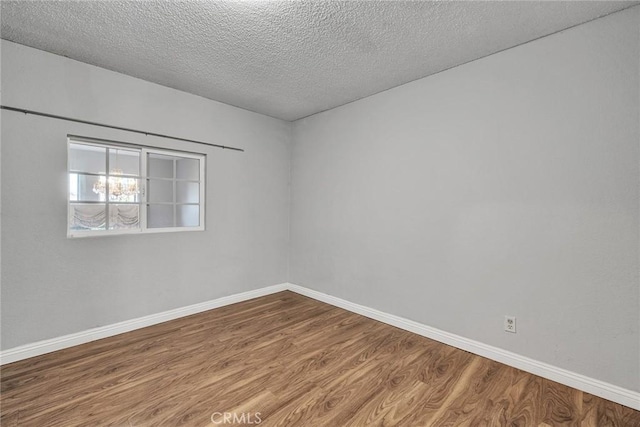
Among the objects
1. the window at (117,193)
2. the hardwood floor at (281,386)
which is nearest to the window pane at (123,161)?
the window at (117,193)

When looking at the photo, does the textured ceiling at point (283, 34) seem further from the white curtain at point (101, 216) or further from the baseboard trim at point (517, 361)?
the baseboard trim at point (517, 361)

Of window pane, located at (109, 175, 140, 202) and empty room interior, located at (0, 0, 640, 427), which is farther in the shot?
window pane, located at (109, 175, 140, 202)

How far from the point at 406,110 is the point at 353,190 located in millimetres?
1074

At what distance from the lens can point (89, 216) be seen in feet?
9.21

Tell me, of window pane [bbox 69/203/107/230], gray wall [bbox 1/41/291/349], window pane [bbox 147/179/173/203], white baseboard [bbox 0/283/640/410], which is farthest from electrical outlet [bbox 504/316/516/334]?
window pane [bbox 147/179/173/203]

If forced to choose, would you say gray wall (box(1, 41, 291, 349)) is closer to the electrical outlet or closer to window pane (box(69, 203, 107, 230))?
window pane (box(69, 203, 107, 230))

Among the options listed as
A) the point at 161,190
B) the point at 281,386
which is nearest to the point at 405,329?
the point at 281,386

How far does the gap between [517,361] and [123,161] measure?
Result: 14.1 ft

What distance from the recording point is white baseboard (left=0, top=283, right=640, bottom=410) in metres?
1.86

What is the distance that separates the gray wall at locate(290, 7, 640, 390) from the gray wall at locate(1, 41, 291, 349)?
149 centimetres

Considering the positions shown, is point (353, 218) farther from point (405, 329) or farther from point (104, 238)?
point (104, 238)

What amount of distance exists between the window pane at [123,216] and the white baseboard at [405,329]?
991mm

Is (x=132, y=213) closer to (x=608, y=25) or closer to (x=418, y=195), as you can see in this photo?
(x=418, y=195)

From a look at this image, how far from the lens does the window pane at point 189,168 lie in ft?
11.4
